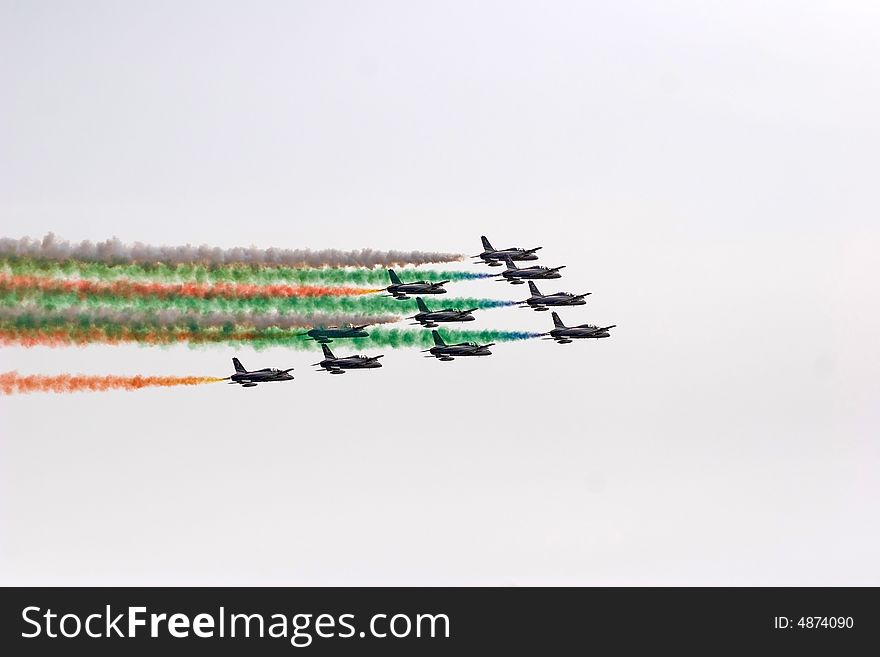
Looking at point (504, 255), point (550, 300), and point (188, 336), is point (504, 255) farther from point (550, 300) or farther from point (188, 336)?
point (188, 336)

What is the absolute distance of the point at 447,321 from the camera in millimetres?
91438

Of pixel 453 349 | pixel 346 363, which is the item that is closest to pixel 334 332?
pixel 346 363

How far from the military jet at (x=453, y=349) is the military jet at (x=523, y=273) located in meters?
4.20

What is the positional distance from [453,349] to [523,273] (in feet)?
20.0

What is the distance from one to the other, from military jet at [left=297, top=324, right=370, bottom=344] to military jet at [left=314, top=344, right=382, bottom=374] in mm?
1094

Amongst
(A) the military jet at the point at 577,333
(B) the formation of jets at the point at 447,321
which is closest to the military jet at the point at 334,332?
(B) the formation of jets at the point at 447,321

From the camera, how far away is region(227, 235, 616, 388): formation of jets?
292 ft

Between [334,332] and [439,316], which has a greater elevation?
[439,316]

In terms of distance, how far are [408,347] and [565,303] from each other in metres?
9.80

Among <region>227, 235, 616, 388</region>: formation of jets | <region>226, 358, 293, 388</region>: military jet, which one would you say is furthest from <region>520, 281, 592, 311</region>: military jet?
<region>226, 358, 293, 388</region>: military jet

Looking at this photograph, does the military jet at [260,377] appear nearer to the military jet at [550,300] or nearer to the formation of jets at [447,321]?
the formation of jets at [447,321]

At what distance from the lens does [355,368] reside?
91062mm

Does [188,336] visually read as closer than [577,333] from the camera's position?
Yes
